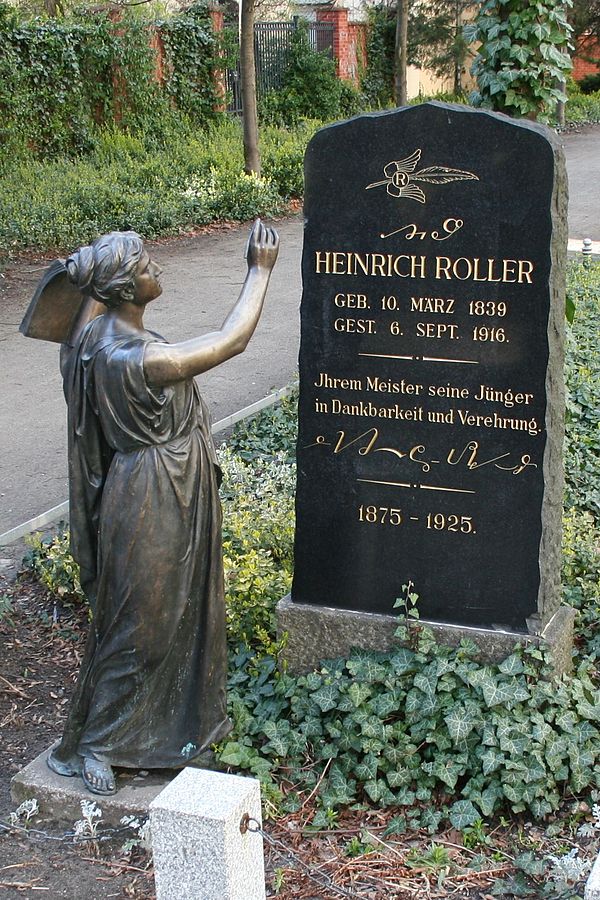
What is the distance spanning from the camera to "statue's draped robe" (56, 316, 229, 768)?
382cm

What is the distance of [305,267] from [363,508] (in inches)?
40.6

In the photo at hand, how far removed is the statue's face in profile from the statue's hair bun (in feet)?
0.51

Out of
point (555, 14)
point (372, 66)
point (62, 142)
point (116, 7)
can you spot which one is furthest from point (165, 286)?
point (372, 66)

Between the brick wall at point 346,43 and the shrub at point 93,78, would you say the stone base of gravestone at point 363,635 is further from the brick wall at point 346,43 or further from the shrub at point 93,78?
the brick wall at point 346,43

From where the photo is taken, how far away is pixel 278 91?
28125 mm

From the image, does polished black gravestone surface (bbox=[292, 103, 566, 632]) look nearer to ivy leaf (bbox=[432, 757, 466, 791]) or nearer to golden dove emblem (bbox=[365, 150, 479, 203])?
golden dove emblem (bbox=[365, 150, 479, 203])

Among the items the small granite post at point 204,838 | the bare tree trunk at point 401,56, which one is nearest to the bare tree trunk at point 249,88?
the bare tree trunk at point 401,56

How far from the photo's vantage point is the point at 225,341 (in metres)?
3.77

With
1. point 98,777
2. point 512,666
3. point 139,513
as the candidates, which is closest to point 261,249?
point 139,513

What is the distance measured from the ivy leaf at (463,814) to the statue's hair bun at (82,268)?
2295mm

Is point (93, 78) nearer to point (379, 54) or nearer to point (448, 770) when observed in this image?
point (379, 54)

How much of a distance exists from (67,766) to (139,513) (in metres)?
1.04

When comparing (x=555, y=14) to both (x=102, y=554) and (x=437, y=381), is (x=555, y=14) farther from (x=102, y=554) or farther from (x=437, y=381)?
(x=102, y=554)

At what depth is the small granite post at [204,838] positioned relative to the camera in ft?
9.71
